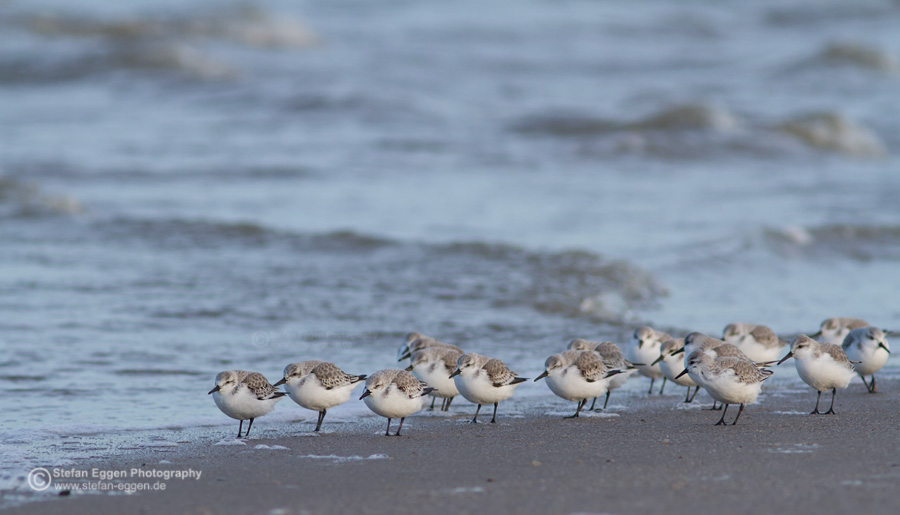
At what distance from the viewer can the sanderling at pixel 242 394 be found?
→ 20.9 ft

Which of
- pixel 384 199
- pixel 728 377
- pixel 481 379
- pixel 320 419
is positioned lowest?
pixel 320 419

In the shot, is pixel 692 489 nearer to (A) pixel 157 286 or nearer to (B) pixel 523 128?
(A) pixel 157 286

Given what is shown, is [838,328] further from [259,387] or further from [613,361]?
[259,387]

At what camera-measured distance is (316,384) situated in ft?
21.5

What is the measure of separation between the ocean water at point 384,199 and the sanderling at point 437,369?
2.08 ft

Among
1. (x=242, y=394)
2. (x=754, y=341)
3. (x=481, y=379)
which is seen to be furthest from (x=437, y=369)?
(x=754, y=341)

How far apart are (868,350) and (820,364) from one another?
67 centimetres

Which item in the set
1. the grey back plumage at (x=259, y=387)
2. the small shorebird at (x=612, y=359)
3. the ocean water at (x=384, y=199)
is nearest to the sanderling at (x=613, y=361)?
the small shorebird at (x=612, y=359)

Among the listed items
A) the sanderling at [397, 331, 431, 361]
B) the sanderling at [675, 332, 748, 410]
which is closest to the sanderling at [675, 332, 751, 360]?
the sanderling at [675, 332, 748, 410]

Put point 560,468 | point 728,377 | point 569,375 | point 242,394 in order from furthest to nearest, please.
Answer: point 569,375 → point 728,377 → point 242,394 → point 560,468

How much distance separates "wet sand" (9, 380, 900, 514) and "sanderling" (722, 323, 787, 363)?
0.85 metres

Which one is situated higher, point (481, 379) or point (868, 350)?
point (868, 350)

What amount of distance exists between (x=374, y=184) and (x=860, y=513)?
1266 cm

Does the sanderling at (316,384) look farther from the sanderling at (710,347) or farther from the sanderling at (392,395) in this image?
the sanderling at (710,347)
